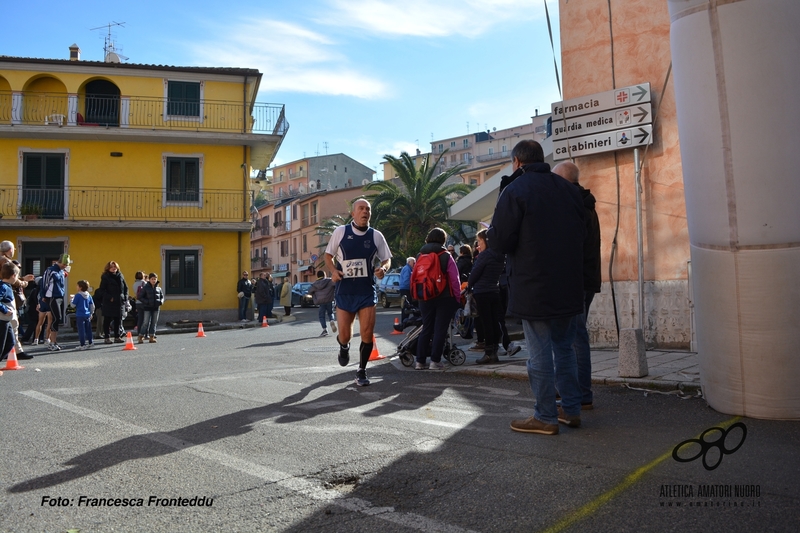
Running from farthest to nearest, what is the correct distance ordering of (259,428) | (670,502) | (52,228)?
(52,228) < (259,428) < (670,502)

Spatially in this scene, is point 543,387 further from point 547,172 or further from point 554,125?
point 554,125

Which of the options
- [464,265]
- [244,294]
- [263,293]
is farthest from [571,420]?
[244,294]

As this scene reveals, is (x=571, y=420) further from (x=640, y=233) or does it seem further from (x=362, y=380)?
(x=640, y=233)

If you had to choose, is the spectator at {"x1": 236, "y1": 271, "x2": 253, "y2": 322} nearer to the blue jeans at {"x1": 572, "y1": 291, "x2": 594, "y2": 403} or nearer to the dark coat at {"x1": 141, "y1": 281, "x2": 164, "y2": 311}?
the dark coat at {"x1": 141, "y1": 281, "x2": 164, "y2": 311}

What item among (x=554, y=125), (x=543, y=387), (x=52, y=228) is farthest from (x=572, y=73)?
(x=52, y=228)

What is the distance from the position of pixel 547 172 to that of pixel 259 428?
3.02 metres

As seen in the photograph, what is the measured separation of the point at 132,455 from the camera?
4.72 m

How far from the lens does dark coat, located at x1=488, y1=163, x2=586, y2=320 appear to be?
4.90m

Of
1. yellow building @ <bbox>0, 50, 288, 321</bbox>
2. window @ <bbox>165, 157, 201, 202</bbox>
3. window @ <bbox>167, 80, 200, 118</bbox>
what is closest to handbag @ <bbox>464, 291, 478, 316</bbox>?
yellow building @ <bbox>0, 50, 288, 321</bbox>

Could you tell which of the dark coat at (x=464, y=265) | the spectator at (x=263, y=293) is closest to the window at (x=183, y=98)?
the spectator at (x=263, y=293)

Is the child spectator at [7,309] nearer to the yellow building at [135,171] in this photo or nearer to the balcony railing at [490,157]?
the yellow building at [135,171]

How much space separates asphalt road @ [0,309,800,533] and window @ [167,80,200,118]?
2486 centimetres

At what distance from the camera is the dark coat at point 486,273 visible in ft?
30.8

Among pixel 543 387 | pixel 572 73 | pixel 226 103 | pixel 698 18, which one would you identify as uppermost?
pixel 226 103
